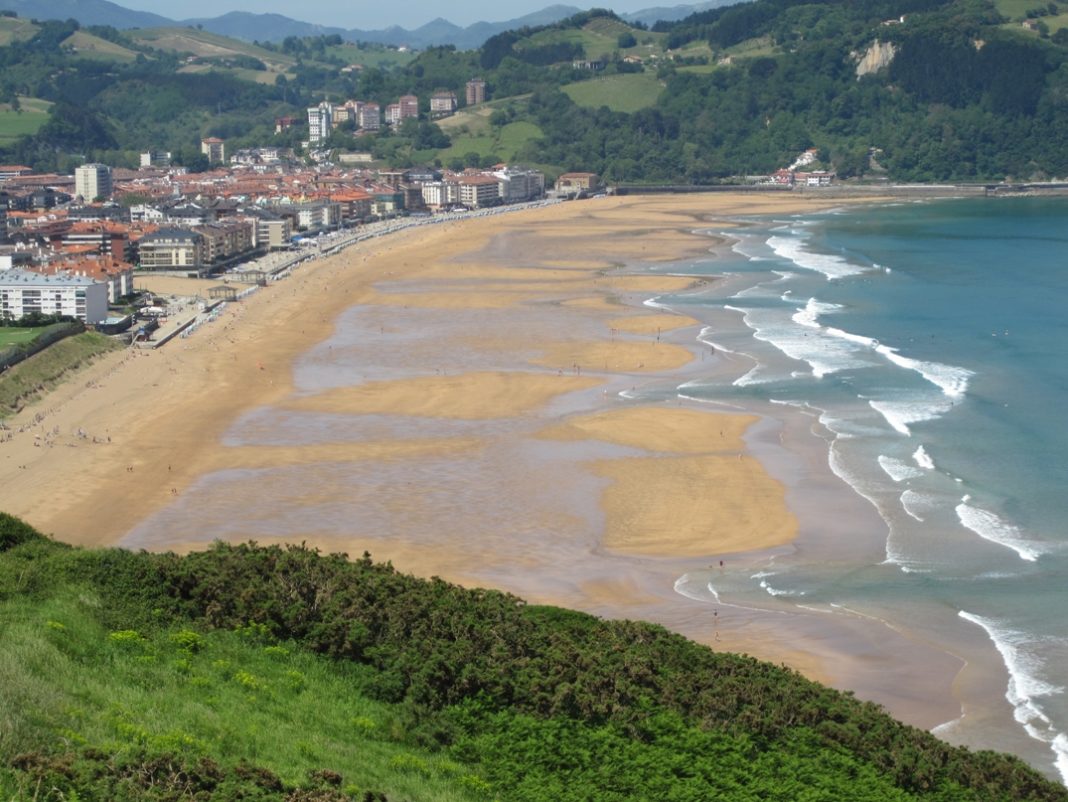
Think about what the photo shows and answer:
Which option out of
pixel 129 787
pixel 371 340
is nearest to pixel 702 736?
pixel 129 787

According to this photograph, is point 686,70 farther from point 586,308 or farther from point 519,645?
point 519,645

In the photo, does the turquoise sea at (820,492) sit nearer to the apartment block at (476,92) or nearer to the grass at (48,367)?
the grass at (48,367)

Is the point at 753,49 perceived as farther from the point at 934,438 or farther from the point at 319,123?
the point at 934,438

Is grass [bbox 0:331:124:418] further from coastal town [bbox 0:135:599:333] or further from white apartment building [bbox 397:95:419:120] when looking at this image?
white apartment building [bbox 397:95:419:120]

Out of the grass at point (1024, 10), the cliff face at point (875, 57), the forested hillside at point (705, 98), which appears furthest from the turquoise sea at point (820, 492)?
the grass at point (1024, 10)

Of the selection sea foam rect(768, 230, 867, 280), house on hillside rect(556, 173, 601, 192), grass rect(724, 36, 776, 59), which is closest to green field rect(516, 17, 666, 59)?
grass rect(724, 36, 776, 59)

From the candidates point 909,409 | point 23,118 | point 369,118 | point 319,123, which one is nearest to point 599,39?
point 369,118

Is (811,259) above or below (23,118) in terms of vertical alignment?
below
